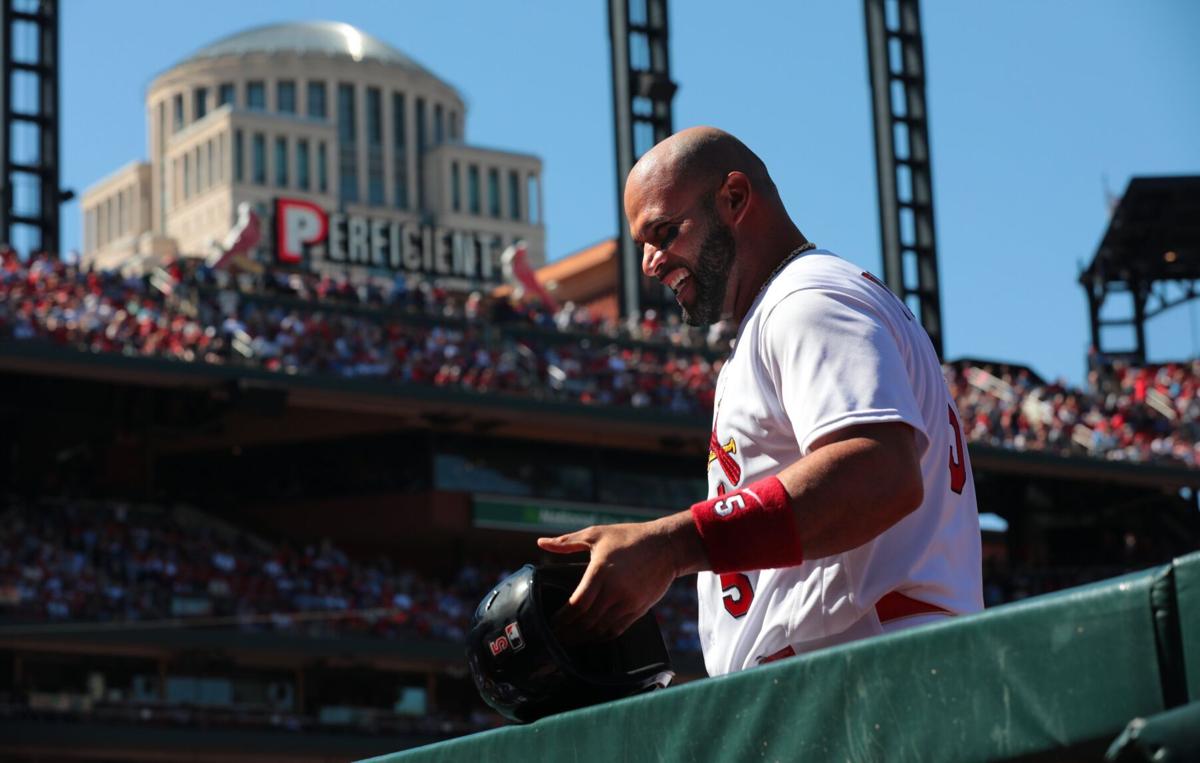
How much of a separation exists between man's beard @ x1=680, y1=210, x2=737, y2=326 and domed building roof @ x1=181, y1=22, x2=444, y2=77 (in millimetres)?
127644

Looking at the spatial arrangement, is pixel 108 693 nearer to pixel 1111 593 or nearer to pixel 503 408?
pixel 503 408

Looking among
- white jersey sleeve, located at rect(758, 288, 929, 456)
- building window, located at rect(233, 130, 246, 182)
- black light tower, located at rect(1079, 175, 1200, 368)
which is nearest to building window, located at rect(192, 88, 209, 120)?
A: building window, located at rect(233, 130, 246, 182)

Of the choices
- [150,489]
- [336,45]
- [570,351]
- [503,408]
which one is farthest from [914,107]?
[336,45]

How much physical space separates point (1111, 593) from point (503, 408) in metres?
30.5

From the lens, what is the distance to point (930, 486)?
2.82 meters

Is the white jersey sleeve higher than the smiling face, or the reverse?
the smiling face

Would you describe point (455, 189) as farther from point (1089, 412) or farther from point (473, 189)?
point (1089, 412)

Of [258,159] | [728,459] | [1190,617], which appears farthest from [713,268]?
[258,159]

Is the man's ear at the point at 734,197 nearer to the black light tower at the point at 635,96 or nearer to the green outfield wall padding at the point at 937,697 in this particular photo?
the green outfield wall padding at the point at 937,697

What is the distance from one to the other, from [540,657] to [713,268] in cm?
73

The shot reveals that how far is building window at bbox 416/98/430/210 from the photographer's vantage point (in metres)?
128

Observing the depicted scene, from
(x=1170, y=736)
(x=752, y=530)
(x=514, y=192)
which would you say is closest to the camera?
(x=1170, y=736)

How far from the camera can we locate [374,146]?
421 ft

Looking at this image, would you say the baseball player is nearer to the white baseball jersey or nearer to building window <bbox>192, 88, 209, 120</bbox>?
the white baseball jersey
